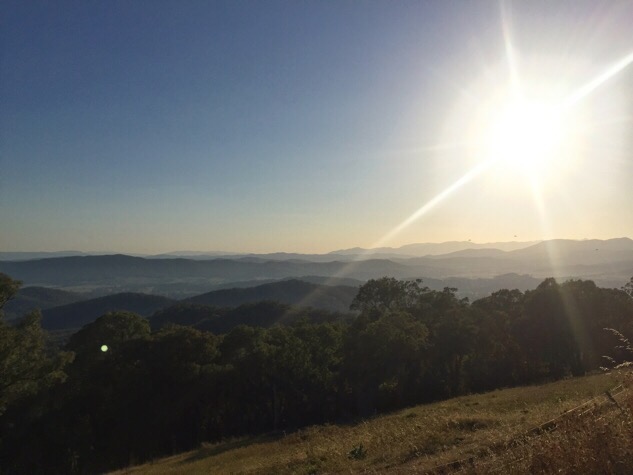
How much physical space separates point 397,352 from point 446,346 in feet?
26.6

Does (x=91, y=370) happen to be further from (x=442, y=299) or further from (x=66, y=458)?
(x=442, y=299)

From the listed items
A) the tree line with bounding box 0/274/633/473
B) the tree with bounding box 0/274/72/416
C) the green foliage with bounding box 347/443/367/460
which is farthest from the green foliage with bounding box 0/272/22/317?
the green foliage with bounding box 347/443/367/460

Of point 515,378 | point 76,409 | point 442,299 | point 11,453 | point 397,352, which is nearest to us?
point 11,453

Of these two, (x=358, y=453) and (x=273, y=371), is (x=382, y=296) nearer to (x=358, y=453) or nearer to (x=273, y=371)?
(x=273, y=371)

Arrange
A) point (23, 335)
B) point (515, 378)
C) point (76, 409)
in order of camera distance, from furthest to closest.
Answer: point (515, 378)
point (76, 409)
point (23, 335)

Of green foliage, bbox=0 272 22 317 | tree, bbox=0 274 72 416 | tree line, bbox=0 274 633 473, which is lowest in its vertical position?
tree line, bbox=0 274 633 473

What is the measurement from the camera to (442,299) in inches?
1970

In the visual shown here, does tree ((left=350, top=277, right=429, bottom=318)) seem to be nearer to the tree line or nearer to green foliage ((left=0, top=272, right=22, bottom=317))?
the tree line

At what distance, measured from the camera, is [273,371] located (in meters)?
39.8

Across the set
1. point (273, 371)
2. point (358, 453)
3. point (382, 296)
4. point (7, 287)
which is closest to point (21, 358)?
point (7, 287)

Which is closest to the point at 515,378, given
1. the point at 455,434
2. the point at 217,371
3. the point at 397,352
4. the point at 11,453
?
the point at 397,352

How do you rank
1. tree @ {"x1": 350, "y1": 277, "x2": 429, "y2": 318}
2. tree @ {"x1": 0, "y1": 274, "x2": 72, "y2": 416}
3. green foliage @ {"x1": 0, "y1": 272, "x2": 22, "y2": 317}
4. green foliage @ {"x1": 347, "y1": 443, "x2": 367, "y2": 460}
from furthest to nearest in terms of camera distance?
tree @ {"x1": 350, "y1": 277, "x2": 429, "y2": 318} → tree @ {"x1": 0, "y1": 274, "x2": 72, "y2": 416} → green foliage @ {"x1": 0, "y1": 272, "x2": 22, "y2": 317} → green foliage @ {"x1": 347, "y1": 443, "x2": 367, "y2": 460}

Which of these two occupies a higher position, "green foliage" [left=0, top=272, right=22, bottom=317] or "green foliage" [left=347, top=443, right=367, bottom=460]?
"green foliage" [left=0, top=272, right=22, bottom=317]

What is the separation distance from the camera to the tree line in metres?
34.1
